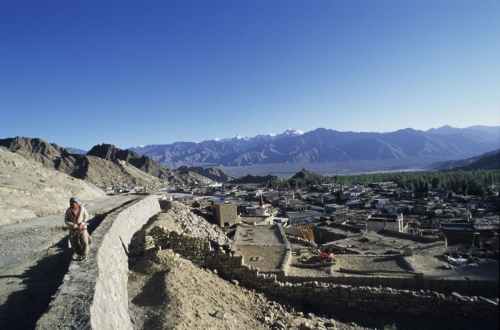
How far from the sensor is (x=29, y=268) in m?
8.09

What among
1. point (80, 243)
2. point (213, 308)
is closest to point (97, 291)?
point (80, 243)

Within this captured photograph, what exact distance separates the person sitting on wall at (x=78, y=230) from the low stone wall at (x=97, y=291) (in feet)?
0.68

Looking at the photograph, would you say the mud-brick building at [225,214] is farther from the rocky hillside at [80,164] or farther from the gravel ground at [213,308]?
the rocky hillside at [80,164]

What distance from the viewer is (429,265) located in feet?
48.2

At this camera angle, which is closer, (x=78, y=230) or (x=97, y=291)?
(x=97, y=291)

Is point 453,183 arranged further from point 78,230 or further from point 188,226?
point 78,230

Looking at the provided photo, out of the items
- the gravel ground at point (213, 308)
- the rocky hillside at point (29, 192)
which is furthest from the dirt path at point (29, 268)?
the rocky hillside at point (29, 192)

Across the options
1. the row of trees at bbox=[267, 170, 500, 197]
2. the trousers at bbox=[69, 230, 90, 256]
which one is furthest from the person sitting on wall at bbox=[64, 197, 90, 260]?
the row of trees at bbox=[267, 170, 500, 197]

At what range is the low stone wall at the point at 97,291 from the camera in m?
4.83

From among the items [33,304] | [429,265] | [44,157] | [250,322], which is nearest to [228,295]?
[250,322]

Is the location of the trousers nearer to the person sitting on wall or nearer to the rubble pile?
the person sitting on wall

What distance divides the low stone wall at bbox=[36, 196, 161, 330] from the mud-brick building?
1270 cm

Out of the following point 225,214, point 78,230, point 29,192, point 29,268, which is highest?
point 29,192

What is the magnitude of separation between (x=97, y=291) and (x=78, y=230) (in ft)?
7.64
